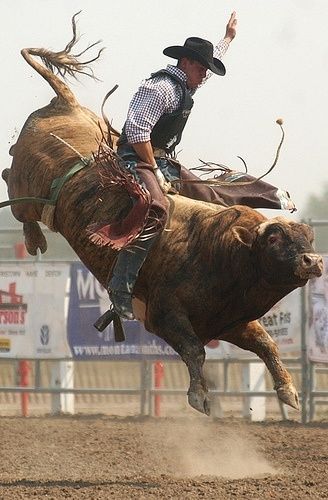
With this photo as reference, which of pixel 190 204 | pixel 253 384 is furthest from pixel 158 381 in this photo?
pixel 190 204

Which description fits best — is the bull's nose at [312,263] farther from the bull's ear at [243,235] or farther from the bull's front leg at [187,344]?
the bull's front leg at [187,344]

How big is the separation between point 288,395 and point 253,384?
4.79 metres

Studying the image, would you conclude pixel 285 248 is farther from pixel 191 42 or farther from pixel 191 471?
pixel 191 471

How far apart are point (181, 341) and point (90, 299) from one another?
16.9ft

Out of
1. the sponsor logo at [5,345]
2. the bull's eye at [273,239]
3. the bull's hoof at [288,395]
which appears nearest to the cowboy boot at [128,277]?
the bull's eye at [273,239]

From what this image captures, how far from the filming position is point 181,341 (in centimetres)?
601

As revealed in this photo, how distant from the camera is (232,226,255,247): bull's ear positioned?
5.93 metres

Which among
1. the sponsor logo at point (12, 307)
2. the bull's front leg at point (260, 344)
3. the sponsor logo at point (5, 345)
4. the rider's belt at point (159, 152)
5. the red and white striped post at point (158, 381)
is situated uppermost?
the rider's belt at point (159, 152)

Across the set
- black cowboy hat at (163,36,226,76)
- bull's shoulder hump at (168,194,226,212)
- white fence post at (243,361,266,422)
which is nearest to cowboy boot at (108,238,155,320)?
bull's shoulder hump at (168,194,226,212)

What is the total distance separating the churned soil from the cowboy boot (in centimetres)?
102

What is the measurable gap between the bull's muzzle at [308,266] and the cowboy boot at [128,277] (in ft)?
3.27

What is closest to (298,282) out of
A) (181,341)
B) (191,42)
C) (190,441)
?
(181,341)

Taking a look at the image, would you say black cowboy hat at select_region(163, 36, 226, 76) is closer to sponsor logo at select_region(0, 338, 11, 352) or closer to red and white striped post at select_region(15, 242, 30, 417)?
sponsor logo at select_region(0, 338, 11, 352)

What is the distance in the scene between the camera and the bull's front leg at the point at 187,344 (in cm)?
585
